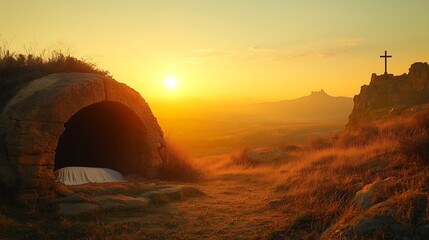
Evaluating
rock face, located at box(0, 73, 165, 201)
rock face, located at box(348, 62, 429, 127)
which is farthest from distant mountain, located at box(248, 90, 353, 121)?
rock face, located at box(0, 73, 165, 201)

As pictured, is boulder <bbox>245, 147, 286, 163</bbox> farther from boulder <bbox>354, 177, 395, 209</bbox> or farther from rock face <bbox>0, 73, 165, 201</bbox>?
boulder <bbox>354, 177, 395, 209</bbox>

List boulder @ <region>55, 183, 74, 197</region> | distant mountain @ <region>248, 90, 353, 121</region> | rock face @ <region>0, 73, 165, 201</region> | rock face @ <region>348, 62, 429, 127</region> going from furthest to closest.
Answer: distant mountain @ <region>248, 90, 353, 121</region>
rock face @ <region>348, 62, 429, 127</region>
boulder @ <region>55, 183, 74, 197</region>
rock face @ <region>0, 73, 165, 201</region>

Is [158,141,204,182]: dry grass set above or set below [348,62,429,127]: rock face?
below

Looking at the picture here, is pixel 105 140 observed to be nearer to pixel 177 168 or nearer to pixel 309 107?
pixel 177 168

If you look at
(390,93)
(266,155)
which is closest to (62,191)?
(266,155)

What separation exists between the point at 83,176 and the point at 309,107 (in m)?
167

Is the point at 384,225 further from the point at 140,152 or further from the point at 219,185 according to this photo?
the point at 140,152

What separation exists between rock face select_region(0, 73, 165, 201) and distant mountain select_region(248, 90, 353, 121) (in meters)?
140

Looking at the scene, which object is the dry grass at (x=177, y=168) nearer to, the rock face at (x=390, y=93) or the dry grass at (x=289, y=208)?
the dry grass at (x=289, y=208)

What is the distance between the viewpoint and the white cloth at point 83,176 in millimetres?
9203

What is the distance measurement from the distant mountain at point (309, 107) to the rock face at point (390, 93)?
393 feet

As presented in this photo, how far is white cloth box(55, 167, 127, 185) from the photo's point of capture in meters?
9.20

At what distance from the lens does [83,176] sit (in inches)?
374

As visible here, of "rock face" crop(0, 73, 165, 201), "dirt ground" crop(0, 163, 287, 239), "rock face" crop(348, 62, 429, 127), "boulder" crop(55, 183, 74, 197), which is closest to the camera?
"dirt ground" crop(0, 163, 287, 239)
